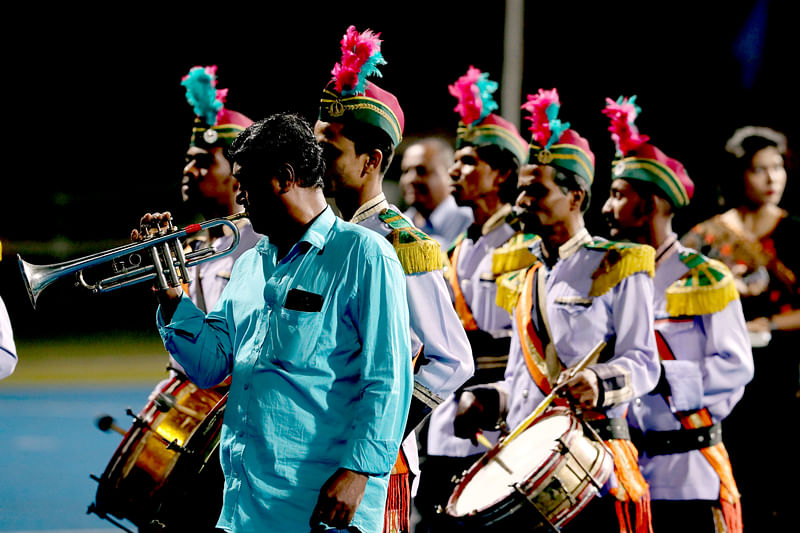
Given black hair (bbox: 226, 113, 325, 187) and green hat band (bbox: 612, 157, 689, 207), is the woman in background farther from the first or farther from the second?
black hair (bbox: 226, 113, 325, 187)

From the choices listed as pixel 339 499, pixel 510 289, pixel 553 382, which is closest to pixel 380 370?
pixel 339 499

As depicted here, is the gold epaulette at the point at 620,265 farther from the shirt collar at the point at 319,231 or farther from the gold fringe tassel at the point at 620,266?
the shirt collar at the point at 319,231

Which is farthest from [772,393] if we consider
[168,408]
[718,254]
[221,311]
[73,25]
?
[73,25]

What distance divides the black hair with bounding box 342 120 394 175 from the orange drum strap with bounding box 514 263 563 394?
1416 mm

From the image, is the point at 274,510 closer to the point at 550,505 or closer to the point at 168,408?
the point at 550,505

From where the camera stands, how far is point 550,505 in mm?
4262

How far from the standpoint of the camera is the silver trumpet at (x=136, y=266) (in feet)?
10.7

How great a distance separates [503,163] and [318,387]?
4093 mm

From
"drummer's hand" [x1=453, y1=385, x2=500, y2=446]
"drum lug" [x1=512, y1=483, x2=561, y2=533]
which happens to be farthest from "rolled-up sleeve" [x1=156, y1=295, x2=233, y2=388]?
"drummer's hand" [x1=453, y1=385, x2=500, y2=446]

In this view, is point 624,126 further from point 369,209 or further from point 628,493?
point 369,209

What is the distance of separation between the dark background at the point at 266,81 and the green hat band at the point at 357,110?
569 cm

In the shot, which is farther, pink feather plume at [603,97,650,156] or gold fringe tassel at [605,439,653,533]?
pink feather plume at [603,97,650,156]

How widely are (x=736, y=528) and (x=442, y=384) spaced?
2.52m

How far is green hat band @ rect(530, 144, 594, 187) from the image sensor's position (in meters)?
5.48
